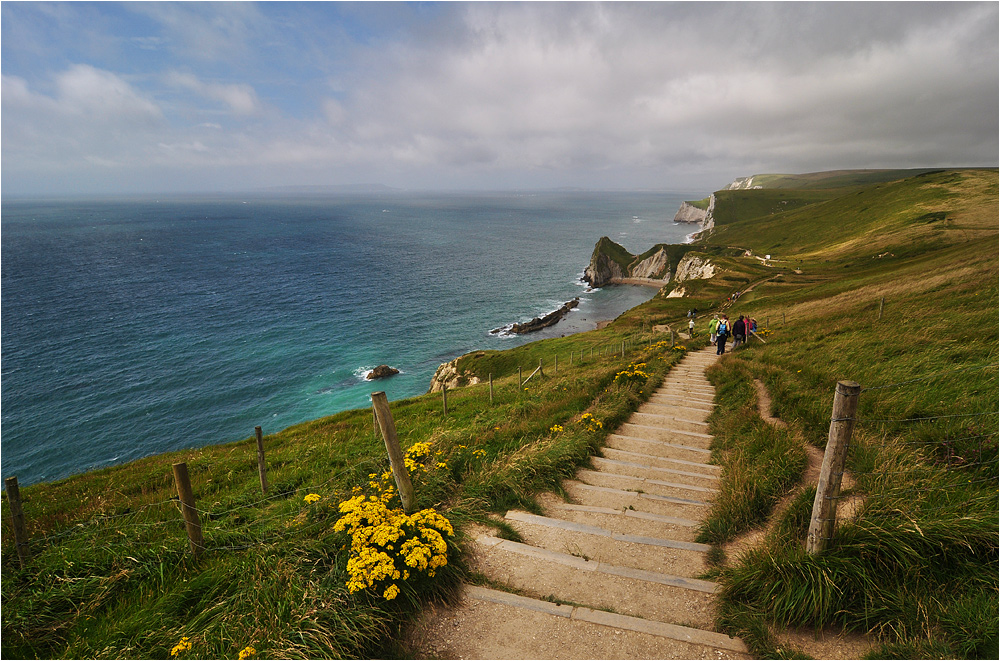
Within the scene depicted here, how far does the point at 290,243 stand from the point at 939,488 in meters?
198

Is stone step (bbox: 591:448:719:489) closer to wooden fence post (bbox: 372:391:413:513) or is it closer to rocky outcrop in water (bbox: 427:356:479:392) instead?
wooden fence post (bbox: 372:391:413:513)

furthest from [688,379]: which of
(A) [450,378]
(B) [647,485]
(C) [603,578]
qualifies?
(A) [450,378]

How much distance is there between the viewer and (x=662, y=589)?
5906mm

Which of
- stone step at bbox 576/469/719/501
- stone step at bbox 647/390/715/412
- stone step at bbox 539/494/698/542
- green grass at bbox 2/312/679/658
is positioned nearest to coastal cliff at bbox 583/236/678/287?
stone step at bbox 647/390/715/412

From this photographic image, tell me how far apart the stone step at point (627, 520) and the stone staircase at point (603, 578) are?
0.06 feet

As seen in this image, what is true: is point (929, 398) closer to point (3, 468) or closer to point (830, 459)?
point (830, 459)

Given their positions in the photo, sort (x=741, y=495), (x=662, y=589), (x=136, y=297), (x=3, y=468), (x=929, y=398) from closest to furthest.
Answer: (x=662, y=589) < (x=741, y=495) < (x=929, y=398) < (x=3, y=468) < (x=136, y=297)

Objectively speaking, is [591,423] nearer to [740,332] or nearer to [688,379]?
[688,379]

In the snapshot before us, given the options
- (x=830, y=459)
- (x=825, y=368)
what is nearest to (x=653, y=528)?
(x=830, y=459)

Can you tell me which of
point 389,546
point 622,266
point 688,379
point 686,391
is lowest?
point 622,266

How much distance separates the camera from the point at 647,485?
29.9ft

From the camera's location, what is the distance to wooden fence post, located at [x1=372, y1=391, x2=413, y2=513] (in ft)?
23.0

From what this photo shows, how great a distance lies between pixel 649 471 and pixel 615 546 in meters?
3.32

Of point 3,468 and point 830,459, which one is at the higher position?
point 830,459
